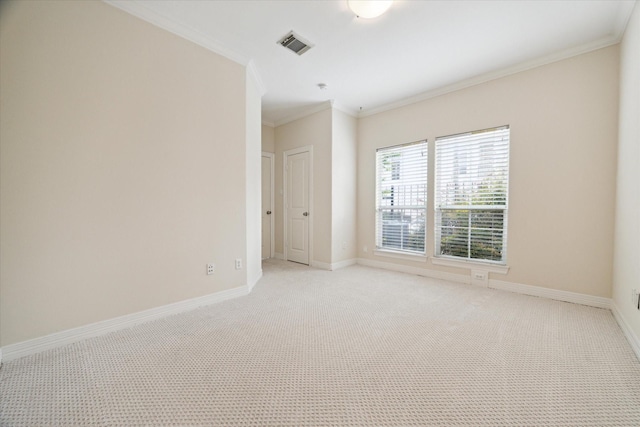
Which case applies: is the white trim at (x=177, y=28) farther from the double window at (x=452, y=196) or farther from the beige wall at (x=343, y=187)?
the double window at (x=452, y=196)

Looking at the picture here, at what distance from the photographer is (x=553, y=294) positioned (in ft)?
9.71

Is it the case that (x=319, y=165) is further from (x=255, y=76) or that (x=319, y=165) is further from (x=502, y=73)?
(x=502, y=73)

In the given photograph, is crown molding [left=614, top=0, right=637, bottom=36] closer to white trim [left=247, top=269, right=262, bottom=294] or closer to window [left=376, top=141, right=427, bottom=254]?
window [left=376, top=141, right=427, bottom=254]

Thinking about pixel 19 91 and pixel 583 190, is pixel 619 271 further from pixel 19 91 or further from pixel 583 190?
pixel 19 91

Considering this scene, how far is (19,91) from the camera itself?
1781 mm

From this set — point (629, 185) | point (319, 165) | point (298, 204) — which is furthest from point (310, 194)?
point (629, 185)

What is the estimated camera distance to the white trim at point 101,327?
5.95 feet

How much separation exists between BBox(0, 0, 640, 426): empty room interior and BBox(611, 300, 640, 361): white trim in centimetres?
4

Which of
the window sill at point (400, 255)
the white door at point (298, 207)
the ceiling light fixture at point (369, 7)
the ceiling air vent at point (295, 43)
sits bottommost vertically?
the window sill at point (400, 255)

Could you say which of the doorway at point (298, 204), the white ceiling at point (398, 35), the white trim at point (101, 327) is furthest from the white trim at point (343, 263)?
the white ceiling at point (398, 35)

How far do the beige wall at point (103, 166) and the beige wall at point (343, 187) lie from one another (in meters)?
1.92

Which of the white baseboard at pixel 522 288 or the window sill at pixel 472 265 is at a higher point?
the window sill at pixel 472 265

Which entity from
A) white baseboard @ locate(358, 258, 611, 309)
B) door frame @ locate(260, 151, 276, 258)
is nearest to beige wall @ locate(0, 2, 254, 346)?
door frame @ locate(260, 151, 276, 258)

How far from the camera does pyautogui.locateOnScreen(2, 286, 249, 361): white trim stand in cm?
181
